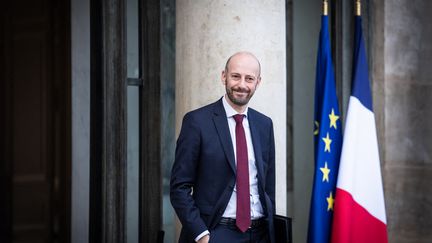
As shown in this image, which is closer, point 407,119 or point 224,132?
point 224,132

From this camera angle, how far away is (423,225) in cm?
562

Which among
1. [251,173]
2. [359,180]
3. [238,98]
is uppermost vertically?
[238,98]

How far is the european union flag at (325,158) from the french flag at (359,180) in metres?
0.06

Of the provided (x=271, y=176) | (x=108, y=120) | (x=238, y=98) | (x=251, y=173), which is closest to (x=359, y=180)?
(x=271, y=176)

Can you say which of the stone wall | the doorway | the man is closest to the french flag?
the stone wall

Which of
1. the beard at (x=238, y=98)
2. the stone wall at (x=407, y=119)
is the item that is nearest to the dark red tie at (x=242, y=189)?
the beard at (x=238, y=98)

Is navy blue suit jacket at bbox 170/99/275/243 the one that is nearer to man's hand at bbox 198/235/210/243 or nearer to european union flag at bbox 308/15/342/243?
man's hand at bbox 198/235/210/243

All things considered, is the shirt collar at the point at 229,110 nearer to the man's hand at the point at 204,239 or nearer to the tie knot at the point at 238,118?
the tie knot at the point at 238,118

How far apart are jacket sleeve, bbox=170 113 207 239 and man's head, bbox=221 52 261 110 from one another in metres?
0.28

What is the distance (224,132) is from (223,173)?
9.1 inches

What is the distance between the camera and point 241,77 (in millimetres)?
3814

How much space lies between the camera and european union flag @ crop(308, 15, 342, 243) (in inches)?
187

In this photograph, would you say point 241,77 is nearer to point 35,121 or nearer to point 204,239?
point 204,239

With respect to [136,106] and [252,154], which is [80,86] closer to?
[136,106]
